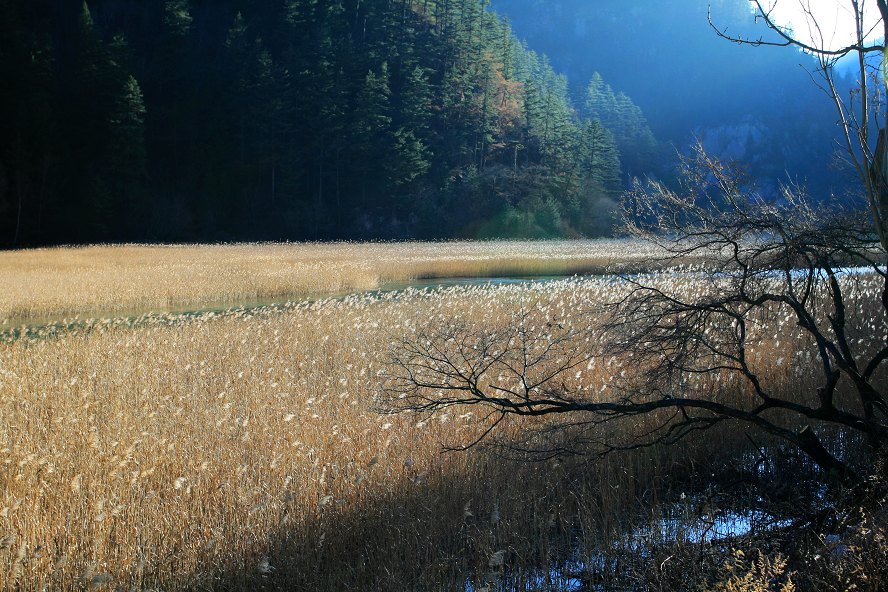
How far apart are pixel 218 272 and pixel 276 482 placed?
23.1m

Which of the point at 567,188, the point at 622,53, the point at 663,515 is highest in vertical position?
the point at 622,53

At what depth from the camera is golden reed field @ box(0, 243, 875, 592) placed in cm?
538

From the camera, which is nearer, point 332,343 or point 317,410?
point 317,410

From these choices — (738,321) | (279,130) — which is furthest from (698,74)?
(738,321)

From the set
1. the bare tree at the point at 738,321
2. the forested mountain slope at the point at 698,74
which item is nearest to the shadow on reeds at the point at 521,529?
the bare tree at the point at 738,321

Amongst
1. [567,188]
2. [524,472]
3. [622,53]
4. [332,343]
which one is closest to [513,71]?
[567,188]

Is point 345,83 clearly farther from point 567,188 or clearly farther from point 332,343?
point 332,343

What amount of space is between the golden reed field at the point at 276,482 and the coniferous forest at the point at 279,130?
50.7 meters

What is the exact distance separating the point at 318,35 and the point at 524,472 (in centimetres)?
7159

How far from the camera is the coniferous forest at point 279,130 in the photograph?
2290 inches

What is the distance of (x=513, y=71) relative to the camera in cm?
8762

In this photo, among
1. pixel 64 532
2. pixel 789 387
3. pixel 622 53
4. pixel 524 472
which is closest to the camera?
pixel 64 532

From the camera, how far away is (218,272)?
28.4 m

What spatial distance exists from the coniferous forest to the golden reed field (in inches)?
1997
